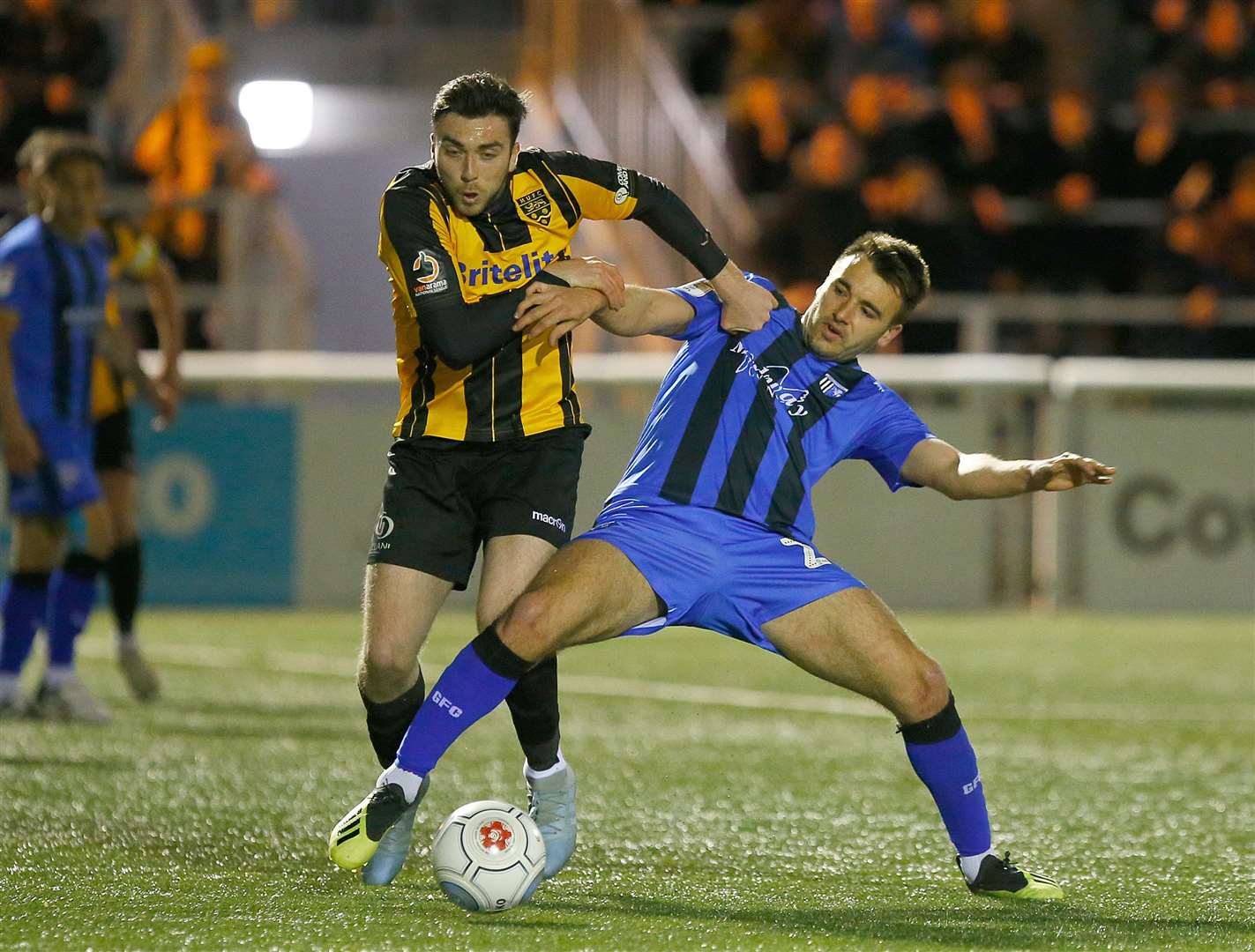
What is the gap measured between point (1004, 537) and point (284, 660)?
473 cm

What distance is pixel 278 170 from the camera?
1509 cm

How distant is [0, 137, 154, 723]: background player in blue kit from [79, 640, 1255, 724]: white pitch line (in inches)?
64.0

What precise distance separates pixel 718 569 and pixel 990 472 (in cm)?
62

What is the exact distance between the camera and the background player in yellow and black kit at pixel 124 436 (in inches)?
293

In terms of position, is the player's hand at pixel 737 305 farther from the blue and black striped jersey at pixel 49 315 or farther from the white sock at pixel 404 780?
the blue and black striped jersey at pixel 49 315

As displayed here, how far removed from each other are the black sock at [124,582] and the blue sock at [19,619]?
43 centimetres

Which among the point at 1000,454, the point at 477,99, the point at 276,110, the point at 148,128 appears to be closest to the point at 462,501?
the point at 477,99

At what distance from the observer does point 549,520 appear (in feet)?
14.5

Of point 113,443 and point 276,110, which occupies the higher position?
point 276,110

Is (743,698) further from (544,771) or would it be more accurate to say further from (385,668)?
(385,668)

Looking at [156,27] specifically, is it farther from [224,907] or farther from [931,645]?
[224,907]

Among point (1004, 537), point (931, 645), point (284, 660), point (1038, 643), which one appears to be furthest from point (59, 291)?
point (1004, 537)

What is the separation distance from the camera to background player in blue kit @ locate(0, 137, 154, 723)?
6.85 m

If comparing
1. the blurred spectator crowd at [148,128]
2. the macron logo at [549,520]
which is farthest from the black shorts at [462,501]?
the blurred spectator crowd at [148,128]
